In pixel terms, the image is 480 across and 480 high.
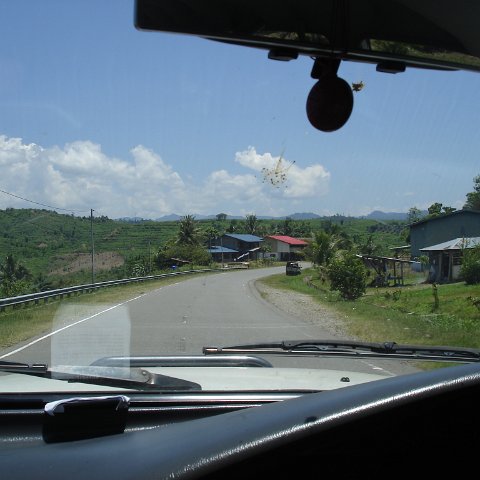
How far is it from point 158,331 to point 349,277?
52.2 ft

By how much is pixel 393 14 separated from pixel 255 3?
26.8 inches

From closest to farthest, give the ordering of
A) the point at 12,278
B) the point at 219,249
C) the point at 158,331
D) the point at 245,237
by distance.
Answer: the point at 158,331
the point at 12,278
the point at 219,249
the point at 245,237

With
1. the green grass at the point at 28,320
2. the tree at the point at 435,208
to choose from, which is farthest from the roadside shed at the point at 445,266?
the green grass at the point at 28,320

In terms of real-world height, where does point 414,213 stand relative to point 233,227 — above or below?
below

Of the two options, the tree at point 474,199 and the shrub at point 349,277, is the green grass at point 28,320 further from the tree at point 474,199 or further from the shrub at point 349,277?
the shrub at point 349,277

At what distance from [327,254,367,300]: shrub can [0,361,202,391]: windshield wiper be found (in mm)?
23509

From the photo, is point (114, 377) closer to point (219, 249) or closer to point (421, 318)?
point (421, 318)

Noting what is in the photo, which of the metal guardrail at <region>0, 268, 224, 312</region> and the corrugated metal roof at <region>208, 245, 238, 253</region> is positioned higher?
the corrugated metal roof at <region>208, 245, 238, 253</region>

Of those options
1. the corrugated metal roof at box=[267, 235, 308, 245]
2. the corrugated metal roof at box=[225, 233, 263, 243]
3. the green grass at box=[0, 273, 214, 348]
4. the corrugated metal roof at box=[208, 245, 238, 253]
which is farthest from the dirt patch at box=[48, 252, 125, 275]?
the corrugated metal roof at box=[225, 233, 263, 243]

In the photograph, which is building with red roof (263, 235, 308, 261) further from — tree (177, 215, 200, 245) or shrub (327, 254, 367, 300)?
shrub (327, 254, 367, 300)

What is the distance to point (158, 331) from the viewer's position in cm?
1251

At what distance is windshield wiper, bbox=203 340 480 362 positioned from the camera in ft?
15.5

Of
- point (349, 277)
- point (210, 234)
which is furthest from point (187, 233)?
point (349, 277)

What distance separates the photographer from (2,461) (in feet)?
5.86
